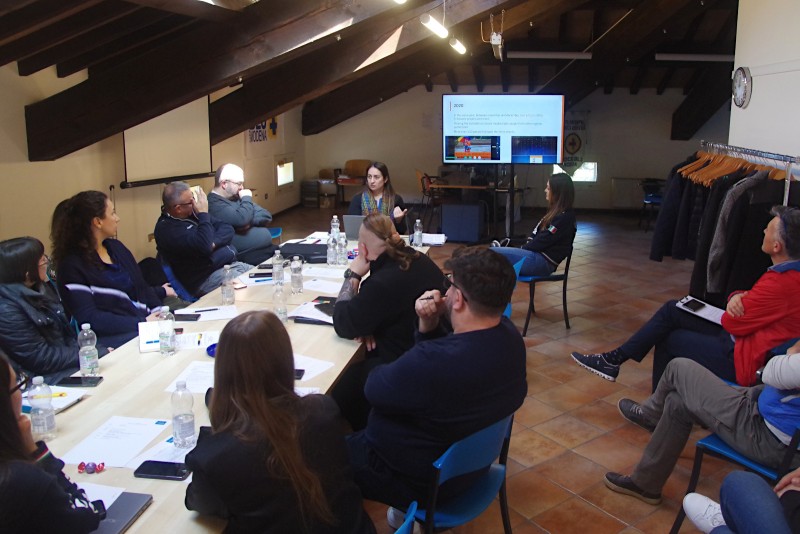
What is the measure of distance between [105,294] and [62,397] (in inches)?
48.1

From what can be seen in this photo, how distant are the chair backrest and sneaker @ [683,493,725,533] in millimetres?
701

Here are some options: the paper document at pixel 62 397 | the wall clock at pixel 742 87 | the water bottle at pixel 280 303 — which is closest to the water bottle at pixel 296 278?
the water bottle at pixel 280 303

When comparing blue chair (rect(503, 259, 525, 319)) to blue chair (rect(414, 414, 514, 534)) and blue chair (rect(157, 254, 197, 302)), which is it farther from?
blue chair (rect(157, 254, 197, 302))

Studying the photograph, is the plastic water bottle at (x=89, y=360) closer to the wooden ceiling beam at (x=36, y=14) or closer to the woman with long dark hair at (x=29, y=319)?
the woman with long dark hair at (x=29, y=319)

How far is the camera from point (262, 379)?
173 centimetres

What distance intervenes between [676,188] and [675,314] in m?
1.47

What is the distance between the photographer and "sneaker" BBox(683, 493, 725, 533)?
220cm

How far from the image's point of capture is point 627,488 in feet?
10.2

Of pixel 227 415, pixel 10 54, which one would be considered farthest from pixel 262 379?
pixel 10 54

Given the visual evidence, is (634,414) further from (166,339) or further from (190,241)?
(190,241)

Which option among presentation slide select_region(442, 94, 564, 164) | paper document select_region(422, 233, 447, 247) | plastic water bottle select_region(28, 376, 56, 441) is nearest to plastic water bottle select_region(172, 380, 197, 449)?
plastic water bottle select_region(28, 376, 56, 441)

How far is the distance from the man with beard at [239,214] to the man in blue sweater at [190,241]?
1.11 feet

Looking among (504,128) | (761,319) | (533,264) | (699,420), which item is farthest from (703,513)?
(504,128)

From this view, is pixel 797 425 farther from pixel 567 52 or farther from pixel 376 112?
pixel 376 112
